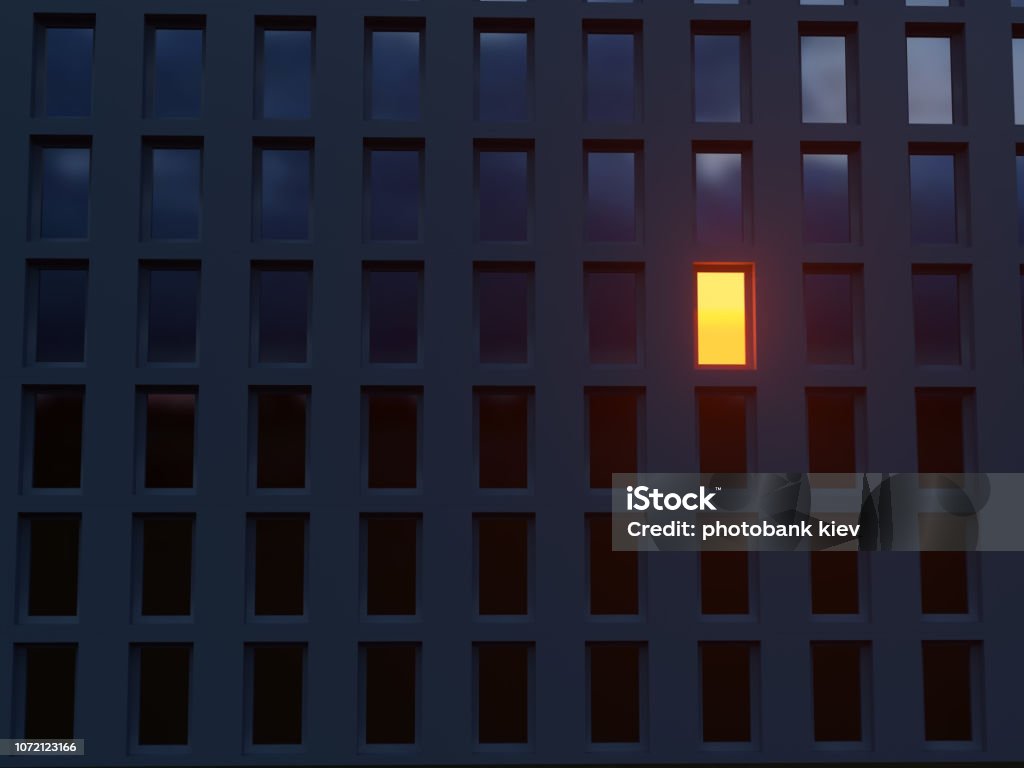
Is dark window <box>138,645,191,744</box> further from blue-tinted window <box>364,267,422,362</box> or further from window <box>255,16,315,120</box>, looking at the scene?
window <box>255,16,315,120</box>

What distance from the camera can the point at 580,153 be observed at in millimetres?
12586

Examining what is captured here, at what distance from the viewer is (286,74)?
12.9m

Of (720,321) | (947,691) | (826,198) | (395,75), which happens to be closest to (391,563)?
(720,321)

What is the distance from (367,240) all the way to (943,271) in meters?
8.70

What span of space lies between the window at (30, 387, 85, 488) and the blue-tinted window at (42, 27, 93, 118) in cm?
425

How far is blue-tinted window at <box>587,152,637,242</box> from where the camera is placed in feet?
41.9

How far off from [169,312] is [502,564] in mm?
6221

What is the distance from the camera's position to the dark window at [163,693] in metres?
12.1

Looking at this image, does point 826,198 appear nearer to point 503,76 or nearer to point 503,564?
point 503,76

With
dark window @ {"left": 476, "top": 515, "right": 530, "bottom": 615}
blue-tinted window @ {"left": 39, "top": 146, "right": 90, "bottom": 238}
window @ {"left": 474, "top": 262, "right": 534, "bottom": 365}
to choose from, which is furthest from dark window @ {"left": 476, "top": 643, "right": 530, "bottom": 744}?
blue-tinted window @ {"left": 39, "top": 146, "right": 90, "bottom": 238}

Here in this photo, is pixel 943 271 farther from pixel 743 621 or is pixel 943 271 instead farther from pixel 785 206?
pixel 743 621

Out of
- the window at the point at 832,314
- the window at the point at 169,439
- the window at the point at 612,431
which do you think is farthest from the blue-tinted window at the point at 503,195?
the window at the point at 169,439

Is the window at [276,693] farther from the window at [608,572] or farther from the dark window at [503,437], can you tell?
the window at [608,572]

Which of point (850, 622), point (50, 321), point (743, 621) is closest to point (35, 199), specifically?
point (50, 321)
